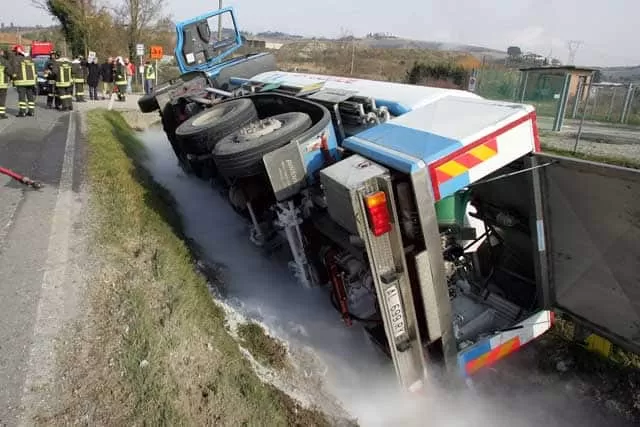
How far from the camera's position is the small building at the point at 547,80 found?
1372 centimetres

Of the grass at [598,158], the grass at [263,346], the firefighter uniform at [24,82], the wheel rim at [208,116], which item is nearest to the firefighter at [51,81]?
the firefighter uniform at [24,82]

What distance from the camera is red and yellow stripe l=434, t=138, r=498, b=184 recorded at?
2.46m

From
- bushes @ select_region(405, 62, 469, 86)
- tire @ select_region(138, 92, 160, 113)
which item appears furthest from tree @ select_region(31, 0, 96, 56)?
tire @ select_region(138, 92, 160, 113)

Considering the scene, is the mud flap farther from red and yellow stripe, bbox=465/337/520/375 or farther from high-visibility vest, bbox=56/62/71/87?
high-visibility vest, bbox=56/62/71/87

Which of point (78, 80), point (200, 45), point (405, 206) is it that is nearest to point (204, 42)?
point (200, 45)

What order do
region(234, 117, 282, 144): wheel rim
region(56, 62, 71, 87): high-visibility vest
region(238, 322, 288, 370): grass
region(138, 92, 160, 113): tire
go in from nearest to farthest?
region(238, 322, 288, 370): grass < region(234, 117, 282, 144): wheel rim < region(138, 92, 160, 113): tire < region(56, 62, 71, 87): high-visibility vest

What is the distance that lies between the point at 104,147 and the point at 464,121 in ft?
19.6

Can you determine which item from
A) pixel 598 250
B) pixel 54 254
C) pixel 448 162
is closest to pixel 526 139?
pixel 448 162

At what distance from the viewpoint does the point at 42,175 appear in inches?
224

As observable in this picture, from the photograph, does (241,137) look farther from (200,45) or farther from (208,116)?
(200,45)

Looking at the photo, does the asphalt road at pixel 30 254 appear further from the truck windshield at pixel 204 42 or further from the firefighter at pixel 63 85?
the firefighter at pixel 63 85

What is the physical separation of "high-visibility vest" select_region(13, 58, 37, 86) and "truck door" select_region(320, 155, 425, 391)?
1122 cm

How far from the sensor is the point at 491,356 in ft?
9.88

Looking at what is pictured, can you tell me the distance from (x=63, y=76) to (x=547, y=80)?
45.5 feet
